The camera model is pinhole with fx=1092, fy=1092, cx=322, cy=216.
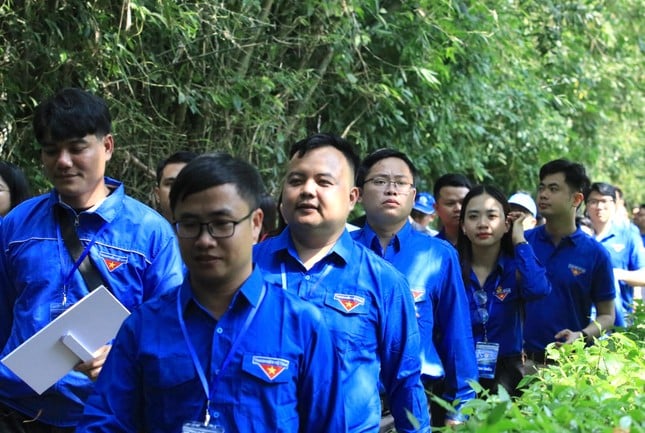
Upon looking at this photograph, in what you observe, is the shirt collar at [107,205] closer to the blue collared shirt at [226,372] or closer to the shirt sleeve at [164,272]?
the shirt sleeve at [164,272]

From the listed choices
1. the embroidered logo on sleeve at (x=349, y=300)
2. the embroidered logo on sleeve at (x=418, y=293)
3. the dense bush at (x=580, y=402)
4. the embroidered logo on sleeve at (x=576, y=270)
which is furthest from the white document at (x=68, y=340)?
the embroidered logo on sleeve at (x=576, y=270)

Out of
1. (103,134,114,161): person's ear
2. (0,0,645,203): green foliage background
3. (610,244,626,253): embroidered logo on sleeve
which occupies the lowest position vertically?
(610,244,626,253): embroidered logo on sleeve

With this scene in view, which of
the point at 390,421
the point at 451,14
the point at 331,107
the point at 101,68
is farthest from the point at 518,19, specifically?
the point at 390,421

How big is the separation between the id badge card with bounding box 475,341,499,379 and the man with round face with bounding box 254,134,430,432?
2.46 m

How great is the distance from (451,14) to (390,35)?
0.86 meters

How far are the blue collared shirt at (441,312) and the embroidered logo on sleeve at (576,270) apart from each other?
93.1 inches

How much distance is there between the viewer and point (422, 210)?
394 inches

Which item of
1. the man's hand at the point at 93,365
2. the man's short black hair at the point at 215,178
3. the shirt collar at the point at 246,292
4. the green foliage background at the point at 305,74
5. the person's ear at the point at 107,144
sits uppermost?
the green foliage background at the point at 305,74

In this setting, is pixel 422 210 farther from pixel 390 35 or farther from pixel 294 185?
pixel 294 185

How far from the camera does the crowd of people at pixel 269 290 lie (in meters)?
3.54

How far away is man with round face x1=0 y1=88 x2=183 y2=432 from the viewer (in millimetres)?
4699

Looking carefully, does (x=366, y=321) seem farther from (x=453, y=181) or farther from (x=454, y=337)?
(x=453, y=181)

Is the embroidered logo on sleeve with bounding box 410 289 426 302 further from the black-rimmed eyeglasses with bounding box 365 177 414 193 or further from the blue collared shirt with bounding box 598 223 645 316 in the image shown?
the blue collared shirt with bounding box 598 223 645 316

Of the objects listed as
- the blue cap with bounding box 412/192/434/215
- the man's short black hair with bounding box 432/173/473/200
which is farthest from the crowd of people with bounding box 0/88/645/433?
the blue cap with bounding box 412/192/434/215
